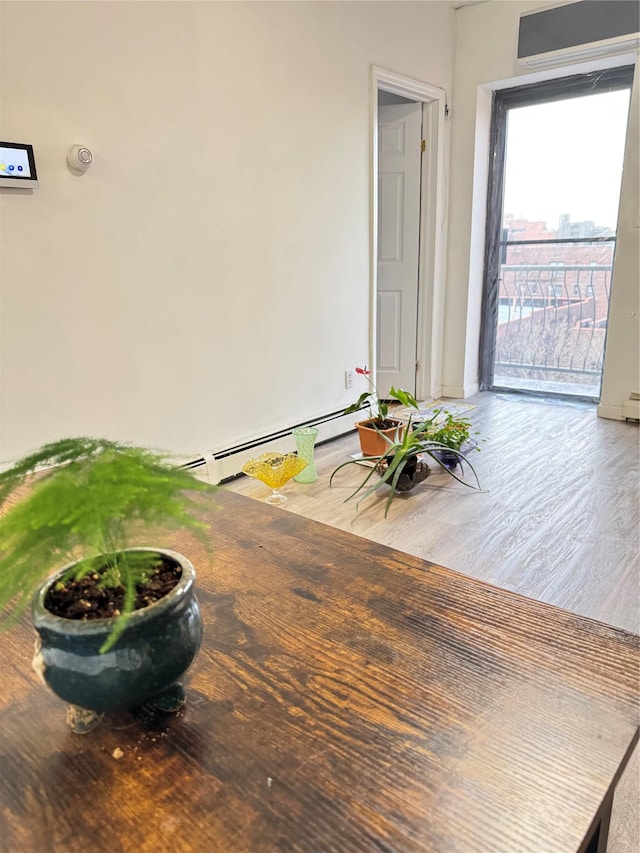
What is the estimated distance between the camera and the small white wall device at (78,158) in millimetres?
2141

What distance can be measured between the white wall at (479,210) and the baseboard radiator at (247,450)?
1488mm

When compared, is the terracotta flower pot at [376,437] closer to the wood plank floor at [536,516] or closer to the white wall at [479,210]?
the wood plank floor at [536,516]

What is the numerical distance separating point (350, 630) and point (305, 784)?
0.24m

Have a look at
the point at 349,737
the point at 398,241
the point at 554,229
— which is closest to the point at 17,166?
the point at 349,737

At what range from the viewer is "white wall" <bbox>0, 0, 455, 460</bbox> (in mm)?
A: 2119

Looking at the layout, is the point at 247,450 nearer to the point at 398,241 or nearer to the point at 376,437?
the point at 376,437

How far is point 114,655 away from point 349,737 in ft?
0.86

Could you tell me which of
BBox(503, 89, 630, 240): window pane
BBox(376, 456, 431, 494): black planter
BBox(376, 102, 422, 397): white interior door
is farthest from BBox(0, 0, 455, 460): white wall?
BBox(503, 89, 630, 240): window pane

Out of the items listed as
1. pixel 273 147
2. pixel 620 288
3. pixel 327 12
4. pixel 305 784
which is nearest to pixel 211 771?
pixel 305 784

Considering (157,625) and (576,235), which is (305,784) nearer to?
(157,625)

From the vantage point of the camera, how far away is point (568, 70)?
3.80m

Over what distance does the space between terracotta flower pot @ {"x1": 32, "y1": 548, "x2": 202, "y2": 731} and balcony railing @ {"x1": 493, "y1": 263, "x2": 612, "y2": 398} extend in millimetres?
4279

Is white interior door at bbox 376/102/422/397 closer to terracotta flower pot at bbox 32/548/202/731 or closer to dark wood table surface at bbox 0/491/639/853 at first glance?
dark wood table surface at bbox 0/491/639/853

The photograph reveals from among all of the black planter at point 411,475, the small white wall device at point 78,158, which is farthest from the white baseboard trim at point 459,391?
the small white wall device at point 78,158
